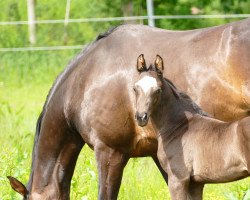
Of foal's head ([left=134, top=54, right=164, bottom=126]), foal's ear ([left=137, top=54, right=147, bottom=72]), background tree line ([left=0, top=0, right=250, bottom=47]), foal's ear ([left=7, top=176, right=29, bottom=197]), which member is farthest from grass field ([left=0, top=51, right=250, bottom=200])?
background tree line ([left=0, top=0, right=250, bottom=47])

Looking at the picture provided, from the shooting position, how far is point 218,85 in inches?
280

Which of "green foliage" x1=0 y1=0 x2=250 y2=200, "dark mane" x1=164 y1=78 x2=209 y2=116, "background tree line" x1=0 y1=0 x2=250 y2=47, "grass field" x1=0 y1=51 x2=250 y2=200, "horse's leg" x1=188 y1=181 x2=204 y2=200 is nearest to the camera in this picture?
"horse's leg" x1=188 y1=181 x2=204 y2=200

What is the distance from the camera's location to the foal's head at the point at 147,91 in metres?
6.57

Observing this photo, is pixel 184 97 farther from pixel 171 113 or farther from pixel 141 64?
pixel 141 64

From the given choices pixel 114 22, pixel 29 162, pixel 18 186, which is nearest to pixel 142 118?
pixel 18 186

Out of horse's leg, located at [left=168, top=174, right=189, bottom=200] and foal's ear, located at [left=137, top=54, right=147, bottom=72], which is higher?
foal's ear, located at [left=137, top=54, right=147, bottom=72]

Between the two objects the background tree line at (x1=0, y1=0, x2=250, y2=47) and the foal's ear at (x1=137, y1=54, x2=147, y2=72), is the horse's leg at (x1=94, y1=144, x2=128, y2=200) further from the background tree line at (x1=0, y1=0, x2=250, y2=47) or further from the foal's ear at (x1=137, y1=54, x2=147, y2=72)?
the background tree line at (x1=0, y1=0, x2=250, y2=47)

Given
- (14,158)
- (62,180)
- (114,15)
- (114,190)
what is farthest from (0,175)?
(114,15)

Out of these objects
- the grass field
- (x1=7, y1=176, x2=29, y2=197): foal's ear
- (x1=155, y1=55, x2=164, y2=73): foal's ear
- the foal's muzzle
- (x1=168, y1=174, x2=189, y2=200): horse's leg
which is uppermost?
(x1=155, y1=55, x2=164, y2=73): foal's ear

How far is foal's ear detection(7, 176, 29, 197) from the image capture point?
7.38 meters

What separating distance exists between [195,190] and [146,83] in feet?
2.94

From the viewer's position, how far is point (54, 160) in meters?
7.84

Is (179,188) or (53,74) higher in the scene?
(179,188)

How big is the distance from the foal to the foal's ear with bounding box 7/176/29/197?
1207 mm
